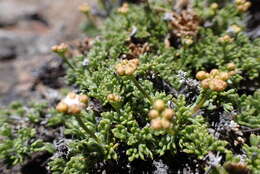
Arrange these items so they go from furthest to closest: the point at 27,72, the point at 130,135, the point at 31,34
→ the point at 31,34 → the point at 27,72 → the point at 130,135

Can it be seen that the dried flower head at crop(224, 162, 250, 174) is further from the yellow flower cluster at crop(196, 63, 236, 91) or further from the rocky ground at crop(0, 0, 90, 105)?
the rocky ground at crop(0, 0, 90, 105)

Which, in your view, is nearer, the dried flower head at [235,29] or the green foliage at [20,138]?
the green foliage at [20,138]

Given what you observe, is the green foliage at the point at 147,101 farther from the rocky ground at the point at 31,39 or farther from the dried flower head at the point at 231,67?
the rocky ground at the point at 31,39

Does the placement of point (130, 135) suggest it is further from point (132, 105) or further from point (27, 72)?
point (27, 72)

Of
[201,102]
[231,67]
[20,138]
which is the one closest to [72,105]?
[201,102]

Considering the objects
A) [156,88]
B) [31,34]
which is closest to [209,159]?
[156,88]

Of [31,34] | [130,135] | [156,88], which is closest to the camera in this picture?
[130,135]

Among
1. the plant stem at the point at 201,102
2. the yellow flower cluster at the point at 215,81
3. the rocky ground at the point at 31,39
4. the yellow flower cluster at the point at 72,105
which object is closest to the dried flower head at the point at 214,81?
the yellow flower cluster at the point at 215,81

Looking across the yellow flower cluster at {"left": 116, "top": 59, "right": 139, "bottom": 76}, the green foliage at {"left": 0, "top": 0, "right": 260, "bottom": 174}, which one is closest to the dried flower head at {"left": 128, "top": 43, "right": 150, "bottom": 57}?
the green foliage at {"left": 0, "top": 0, "right": 260, "bottom": 174}

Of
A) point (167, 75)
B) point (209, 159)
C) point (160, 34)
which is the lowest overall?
point (209, 159)
